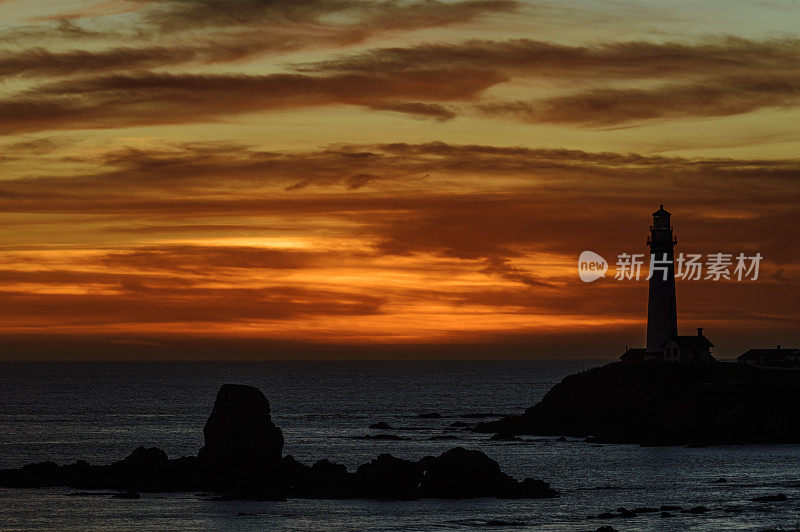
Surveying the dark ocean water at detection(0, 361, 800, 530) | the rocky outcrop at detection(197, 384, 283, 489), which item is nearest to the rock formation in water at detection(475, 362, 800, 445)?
the dark ocean water at detection(0, 361, 800, 530)

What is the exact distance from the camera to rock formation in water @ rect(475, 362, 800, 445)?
99.1 meters

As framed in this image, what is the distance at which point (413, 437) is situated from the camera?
116 metres

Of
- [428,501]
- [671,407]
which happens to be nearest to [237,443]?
[428,501]

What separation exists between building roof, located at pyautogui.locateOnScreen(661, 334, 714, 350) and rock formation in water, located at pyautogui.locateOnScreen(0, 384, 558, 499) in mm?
49139

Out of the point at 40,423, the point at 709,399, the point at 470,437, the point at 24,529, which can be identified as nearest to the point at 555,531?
the point at 24,529

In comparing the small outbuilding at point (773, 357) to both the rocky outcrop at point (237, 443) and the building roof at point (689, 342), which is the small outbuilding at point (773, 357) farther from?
the rocky outcrop at point (237, 443)

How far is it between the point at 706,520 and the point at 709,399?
4032cm

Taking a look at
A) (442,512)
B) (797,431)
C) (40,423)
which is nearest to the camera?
(442,512)

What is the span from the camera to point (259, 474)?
7388cm

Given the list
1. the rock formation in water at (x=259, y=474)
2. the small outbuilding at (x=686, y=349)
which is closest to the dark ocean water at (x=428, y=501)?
the rock formation in water at (x=259, y=474)

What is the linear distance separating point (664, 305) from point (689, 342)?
4.61 meters

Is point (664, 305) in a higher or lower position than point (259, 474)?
higher

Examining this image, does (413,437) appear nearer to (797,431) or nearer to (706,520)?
(797,431)

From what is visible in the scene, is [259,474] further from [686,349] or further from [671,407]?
[686,349]
